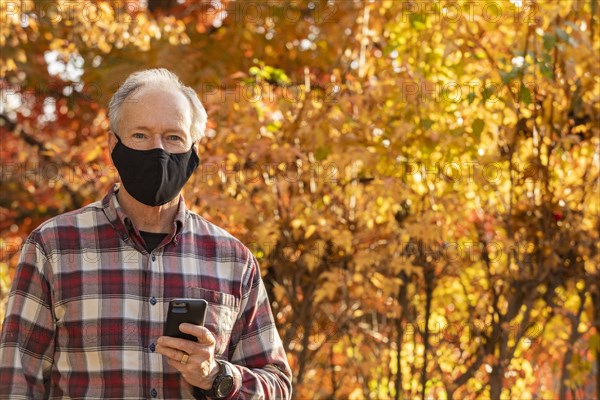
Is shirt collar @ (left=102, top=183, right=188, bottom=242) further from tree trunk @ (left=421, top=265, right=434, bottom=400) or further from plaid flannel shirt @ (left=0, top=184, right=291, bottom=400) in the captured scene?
tree trunk @ (left=421, top=265, right=434, bottom=400)

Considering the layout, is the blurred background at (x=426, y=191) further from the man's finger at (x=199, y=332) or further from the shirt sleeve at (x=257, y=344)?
the man's finger at (x=199, y=332)

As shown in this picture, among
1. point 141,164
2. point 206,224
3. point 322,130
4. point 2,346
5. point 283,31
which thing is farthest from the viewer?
point 283,31

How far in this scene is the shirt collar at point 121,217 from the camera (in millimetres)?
2549

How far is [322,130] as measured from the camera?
5.16m

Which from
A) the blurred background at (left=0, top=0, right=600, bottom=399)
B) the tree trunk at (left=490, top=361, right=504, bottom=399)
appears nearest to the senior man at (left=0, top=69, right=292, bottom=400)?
the blurred background at (left=0, top=0, right=600, bottom=399)

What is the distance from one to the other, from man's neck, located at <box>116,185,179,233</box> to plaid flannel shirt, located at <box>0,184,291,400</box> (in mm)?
30

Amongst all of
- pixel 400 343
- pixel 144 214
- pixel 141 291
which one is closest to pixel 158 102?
pixel 144 214

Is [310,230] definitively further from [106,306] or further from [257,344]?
[106,306]

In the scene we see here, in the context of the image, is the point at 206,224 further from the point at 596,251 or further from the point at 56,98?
→ the point at 56,98

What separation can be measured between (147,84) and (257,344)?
2.55ft

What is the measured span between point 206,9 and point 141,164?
338 inches

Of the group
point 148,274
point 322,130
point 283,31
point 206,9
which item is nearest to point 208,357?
point 148,274

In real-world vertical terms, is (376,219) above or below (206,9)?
below

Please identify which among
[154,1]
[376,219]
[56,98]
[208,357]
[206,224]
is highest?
[154,1]
